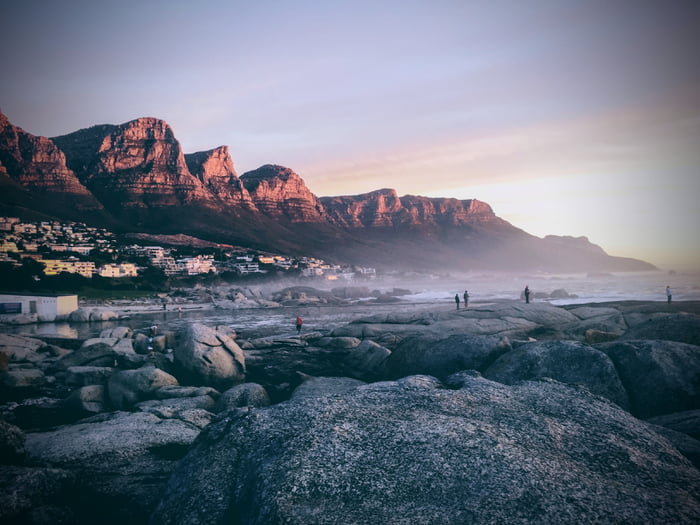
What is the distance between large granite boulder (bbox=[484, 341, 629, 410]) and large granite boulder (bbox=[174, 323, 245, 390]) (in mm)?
11447

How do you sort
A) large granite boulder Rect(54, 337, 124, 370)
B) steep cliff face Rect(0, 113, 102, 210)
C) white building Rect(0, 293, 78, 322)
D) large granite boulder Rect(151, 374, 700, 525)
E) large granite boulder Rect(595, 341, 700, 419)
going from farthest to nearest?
1. steep cliff face Rect(0, 113, 102, 210)
2. white building Rect(0, 293, 78, 322)
3. large granite boulder Rect(54, 337, 124, 370)
4. large granite boulder Rect(595, 341, 700, 419)
5. large granite boulder Rect(151, 374, 700, 525)

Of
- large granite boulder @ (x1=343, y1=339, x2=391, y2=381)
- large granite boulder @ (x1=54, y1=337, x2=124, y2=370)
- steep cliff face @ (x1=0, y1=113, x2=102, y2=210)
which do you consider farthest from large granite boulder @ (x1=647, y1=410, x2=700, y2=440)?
steep cliff face @ (x1=0, y1=113, x2=102, y2=210)

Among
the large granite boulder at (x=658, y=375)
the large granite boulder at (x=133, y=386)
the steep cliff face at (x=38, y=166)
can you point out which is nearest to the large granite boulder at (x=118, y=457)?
the large granite boulder at (x=133, y=386)

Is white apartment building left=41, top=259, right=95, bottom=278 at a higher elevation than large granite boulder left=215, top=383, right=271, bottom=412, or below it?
higher

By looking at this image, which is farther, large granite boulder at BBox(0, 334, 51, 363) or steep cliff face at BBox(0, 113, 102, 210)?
steep cliff face at BBox(0, 113, 102, 210)

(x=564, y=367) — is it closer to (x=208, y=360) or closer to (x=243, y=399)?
(x=243, y=399)

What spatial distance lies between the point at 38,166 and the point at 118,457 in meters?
219

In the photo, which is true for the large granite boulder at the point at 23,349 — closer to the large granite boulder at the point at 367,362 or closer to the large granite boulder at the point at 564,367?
the large granite boulder at the point at 367,362

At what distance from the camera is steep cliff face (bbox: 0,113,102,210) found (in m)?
170

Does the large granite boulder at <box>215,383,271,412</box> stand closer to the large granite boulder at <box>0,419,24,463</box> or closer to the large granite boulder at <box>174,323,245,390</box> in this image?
the large granite boulder at <box>174,323,245,390</box>

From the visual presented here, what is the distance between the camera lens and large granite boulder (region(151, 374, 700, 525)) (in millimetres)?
5035

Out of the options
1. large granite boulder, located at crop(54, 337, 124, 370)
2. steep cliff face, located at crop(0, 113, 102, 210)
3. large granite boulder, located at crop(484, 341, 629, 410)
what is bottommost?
large granite boulder, located at crop(54, 337, 124, 370)

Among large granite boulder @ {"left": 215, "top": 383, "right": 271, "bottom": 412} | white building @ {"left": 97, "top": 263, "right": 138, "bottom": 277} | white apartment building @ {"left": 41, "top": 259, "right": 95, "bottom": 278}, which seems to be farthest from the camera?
white building @ {"left": 97, "top": 263, "right": 138, "bottom": 277}

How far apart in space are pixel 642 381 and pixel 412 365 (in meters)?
7.26
